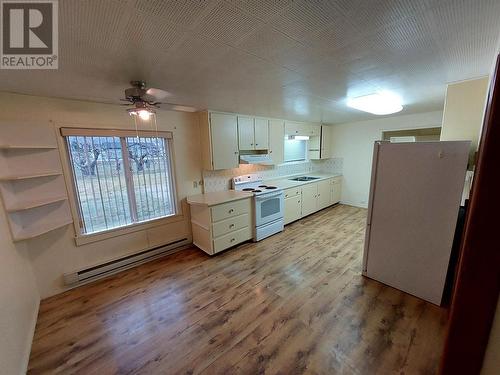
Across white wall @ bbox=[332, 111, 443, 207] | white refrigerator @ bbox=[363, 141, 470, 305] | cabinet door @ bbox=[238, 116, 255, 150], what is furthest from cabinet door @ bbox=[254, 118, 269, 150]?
white wall @ bbox=[332, 111, 443, 207]

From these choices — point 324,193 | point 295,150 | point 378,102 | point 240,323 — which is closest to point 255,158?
point 295,150

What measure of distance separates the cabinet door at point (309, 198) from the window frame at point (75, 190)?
2622mm

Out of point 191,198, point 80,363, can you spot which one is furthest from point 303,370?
point 191,198

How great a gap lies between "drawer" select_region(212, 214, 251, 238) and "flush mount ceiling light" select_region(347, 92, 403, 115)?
7.70ft

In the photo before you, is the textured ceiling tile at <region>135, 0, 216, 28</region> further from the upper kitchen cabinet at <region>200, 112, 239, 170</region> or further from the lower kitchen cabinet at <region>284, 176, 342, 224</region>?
the lower kitchen cabinet at <region>284, 176, 342, 224</region>

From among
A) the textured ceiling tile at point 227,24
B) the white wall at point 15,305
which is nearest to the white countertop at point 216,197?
the white wall at point 15,305

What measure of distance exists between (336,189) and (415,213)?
346 cm

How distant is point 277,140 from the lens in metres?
4.17

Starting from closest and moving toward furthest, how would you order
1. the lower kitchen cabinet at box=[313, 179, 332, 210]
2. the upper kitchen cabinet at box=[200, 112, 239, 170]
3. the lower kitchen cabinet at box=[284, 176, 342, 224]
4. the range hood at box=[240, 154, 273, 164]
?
the upper kitchen cabinet at box=[200, 112, 239, 170]
the range hood at box=[240, 154, 273, 164]
the lower kitchen cabinet at box=[284, 176, 342, 224]
the lower kitchen cabinet at box=[313, 179, 332, 210]

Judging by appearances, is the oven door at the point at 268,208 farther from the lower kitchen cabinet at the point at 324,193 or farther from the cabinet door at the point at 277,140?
the lower kitchen cabinet at the point at 324,193

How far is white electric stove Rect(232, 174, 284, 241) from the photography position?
344 centimetres

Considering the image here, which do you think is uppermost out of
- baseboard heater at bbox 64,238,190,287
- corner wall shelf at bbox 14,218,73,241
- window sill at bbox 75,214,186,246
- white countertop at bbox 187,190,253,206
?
white countertop at bbox 187,190,253,206

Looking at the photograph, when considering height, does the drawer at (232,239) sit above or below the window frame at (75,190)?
below

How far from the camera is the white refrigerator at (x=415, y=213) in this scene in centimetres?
187
